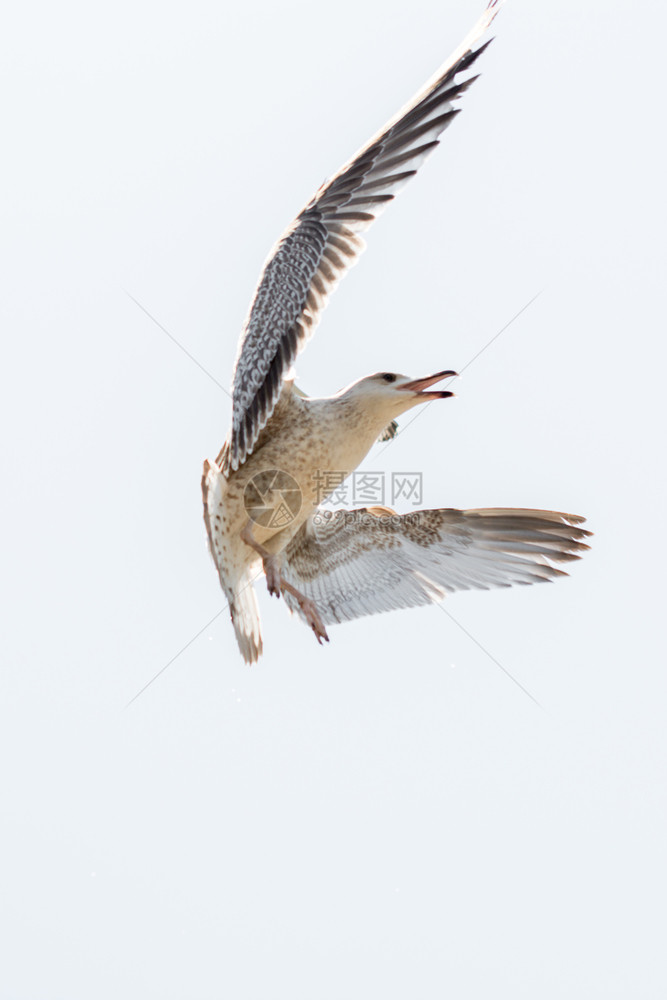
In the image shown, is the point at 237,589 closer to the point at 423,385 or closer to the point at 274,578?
the point at 274,578

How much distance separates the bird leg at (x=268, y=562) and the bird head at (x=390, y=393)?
873 mm

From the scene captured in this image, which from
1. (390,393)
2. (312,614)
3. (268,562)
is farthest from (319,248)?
(312,614)

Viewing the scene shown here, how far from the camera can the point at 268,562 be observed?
6.79 m

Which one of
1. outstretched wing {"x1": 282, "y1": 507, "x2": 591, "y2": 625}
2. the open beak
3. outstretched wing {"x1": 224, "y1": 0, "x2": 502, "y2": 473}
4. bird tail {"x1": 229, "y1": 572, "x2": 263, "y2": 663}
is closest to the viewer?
outstretched wing {"x1": 224, "y1": 0, "x2": 502, "y2": 473}

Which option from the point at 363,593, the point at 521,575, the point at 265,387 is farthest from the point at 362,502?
the point at 265,387

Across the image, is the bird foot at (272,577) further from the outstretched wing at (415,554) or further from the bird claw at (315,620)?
the outstretched wing at (415,554)

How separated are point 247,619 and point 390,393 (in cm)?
163

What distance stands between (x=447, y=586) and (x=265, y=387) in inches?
80.7

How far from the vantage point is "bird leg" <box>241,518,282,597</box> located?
6.75 meters

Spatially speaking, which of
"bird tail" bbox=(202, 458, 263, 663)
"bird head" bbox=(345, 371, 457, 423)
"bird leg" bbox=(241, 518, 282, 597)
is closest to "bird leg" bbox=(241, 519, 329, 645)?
"bird leg" bbox=(241, 518, 282, 597)

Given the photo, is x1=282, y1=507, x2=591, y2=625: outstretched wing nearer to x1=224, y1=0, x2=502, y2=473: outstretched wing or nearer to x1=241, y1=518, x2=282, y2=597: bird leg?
x1=241, y1=518, x2=282, y2=597: bird leg

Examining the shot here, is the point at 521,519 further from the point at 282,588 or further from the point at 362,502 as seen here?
the point at 282,588

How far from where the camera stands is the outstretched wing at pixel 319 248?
6.30 meters

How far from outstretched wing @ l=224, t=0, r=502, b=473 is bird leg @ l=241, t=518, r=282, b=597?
49cm
